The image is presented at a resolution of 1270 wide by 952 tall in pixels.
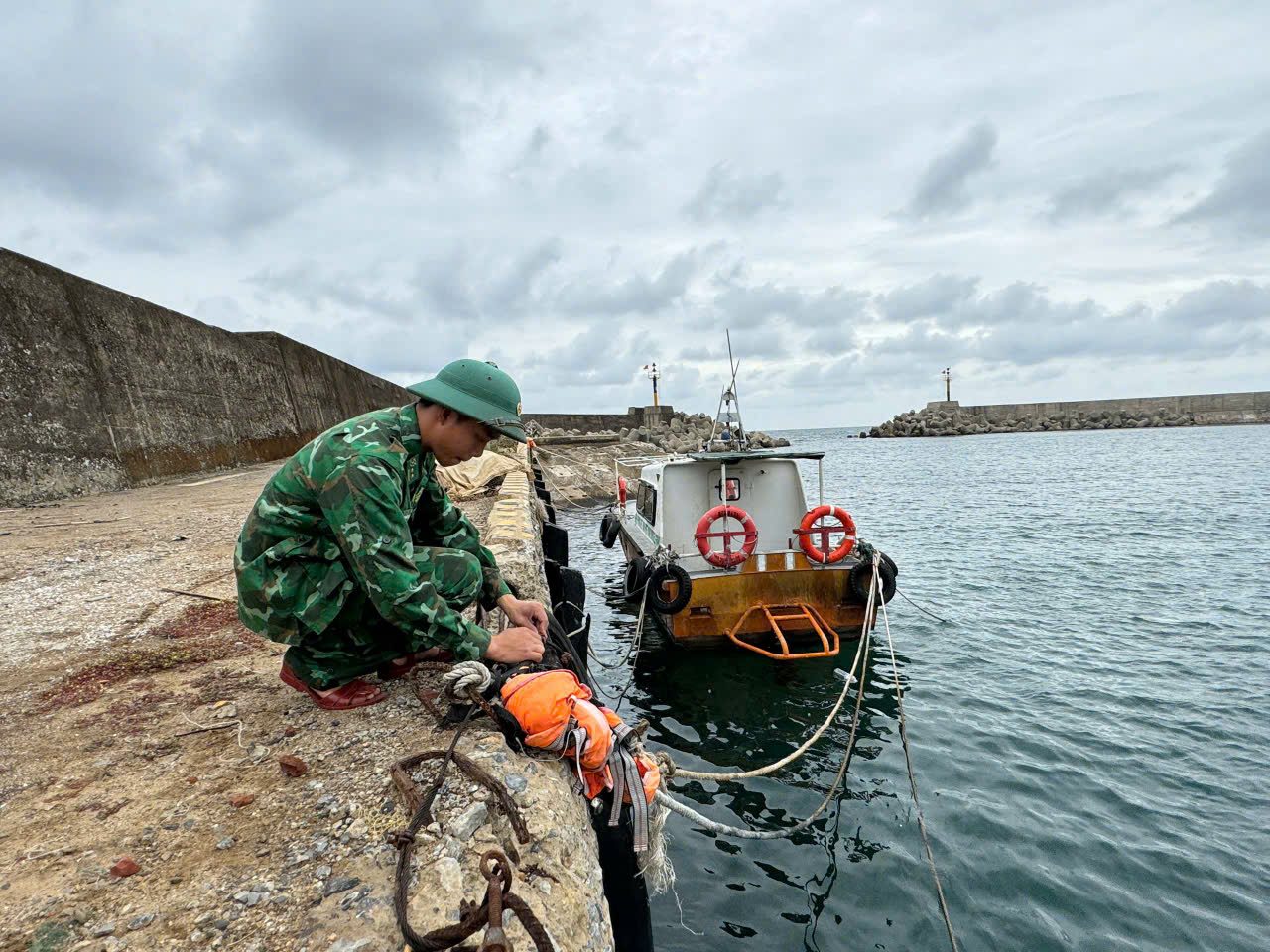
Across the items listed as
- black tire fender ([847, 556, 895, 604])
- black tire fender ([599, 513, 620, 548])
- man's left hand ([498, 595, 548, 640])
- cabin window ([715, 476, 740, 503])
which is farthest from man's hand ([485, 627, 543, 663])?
black tire fender ([599, 513, 620, 548])

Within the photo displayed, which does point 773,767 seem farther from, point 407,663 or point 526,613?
point 407,663

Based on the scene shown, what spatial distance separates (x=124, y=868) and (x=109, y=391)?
33.8 feet

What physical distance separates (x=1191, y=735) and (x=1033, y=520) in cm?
1471

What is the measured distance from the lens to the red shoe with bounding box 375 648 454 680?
3.07 m

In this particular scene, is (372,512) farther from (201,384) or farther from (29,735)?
(201,384)

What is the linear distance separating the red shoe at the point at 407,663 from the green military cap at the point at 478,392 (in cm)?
119

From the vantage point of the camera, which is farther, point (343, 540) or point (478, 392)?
point (478, 392)

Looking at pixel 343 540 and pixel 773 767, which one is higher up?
pixel 343 540

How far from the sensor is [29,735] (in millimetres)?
2816

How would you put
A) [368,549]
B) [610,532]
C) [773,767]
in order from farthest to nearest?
1. [610,532]
2. [773,767]
3. [368,549]

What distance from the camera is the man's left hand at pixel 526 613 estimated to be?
294 cm

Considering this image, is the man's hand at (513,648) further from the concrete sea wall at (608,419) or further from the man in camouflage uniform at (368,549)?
the concrete sea wall at (608,419)

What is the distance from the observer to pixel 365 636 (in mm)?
2719

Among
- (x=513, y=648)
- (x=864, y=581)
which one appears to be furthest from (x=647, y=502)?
(x=513, y=648)
